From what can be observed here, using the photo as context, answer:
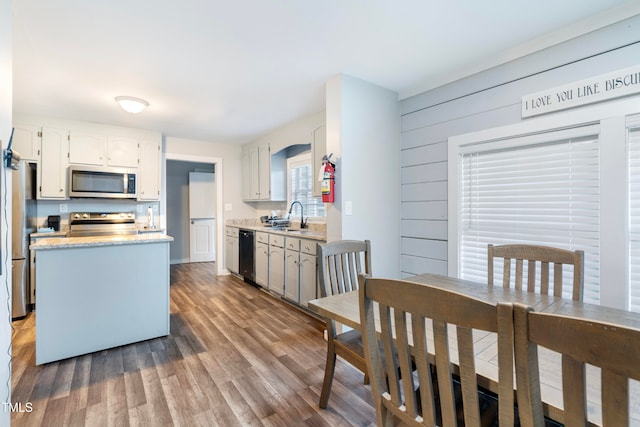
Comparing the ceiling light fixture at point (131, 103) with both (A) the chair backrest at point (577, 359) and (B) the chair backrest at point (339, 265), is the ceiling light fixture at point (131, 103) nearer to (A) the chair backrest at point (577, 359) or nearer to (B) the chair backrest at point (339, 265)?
(B) the chair backrest at point (339, 265)

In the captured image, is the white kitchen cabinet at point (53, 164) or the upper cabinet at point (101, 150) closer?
the white kitchen cabinet at point (53, 164)

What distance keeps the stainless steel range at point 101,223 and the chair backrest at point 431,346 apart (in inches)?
167

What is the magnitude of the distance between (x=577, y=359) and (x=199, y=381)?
223cm

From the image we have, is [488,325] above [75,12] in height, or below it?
below

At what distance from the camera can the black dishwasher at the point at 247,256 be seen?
4.52m

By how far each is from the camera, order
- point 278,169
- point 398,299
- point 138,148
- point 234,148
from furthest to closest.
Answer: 1. point 234,148
2. point 278,169
3. point 138,148
4. point 398,299

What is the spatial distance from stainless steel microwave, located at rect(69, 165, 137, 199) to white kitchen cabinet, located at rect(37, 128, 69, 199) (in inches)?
5.9

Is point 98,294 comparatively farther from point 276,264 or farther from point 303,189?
point 303,189

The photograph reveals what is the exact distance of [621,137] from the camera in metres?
1.80

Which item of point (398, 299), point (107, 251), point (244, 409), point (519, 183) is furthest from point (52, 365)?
point (519, 183)

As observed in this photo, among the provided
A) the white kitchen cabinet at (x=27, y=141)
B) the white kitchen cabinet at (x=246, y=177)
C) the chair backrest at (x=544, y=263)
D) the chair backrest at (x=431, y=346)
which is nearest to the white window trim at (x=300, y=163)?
the white kitchen cabinet at (x=246, y=177)

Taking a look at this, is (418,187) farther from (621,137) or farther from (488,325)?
(488,325)

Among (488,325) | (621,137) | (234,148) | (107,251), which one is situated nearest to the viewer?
(488,325)

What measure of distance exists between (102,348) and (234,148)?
3.89 m
